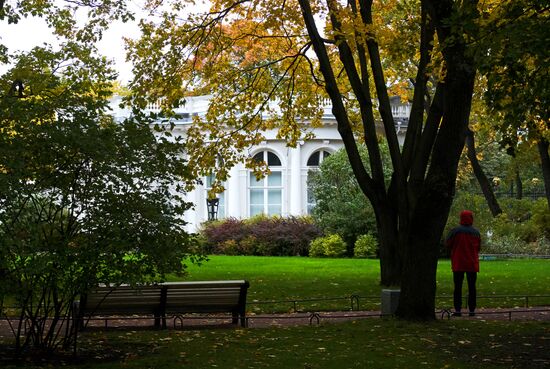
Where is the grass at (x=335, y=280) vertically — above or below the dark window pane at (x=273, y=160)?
below

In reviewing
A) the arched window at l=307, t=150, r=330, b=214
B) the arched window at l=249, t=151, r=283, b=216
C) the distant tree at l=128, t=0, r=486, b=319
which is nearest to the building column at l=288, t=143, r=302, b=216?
the arched window at l=307, t=150, r=330, b=214

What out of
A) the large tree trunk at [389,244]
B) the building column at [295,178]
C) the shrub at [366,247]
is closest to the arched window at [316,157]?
the building column at [295,178]

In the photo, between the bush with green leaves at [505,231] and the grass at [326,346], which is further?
the bush with green leaves at [505,231]

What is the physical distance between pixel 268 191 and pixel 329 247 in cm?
1140

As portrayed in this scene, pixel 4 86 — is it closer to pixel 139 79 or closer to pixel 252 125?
pixel 139 79

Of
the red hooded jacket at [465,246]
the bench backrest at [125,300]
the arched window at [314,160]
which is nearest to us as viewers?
the bench backrest at [125,300]

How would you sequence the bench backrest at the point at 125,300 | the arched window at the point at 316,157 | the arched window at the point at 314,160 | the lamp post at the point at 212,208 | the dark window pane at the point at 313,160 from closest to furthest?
the bench backrest at the point at 125,300, the lamp post at the point at 212,208, the arched window at the point at 314,160, the arched window at the point at 316,157, the dark window pane at the point at 313,160

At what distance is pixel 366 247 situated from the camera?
33.9m

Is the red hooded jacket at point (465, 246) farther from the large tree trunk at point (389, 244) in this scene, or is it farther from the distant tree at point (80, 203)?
the distant tree at point (80, 203)

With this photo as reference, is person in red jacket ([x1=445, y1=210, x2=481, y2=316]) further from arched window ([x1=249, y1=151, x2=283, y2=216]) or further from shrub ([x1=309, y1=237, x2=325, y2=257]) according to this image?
arched window ([x1=249, y1=151, x2=283, y2=216])

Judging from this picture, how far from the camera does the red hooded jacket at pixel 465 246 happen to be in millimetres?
13562

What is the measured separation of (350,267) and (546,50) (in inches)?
696

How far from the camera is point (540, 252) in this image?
35312 millimetres

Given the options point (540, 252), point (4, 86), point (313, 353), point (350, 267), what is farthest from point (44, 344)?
point (540, 252)
